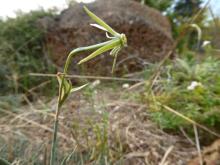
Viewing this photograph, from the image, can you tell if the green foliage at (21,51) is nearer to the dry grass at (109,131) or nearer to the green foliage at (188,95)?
the dry grass at (109,131)

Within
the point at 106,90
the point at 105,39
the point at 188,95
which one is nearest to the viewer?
the point at 188,95

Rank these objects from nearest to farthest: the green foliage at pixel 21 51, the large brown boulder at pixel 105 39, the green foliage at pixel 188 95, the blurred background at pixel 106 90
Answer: the blurred background at pixel 106 90 < the green foliage at pixel 188 95 < the green foliage at pixel 21 51 < the large brown boulder at pixel 105 39

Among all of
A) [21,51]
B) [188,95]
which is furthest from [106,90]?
[21,51]

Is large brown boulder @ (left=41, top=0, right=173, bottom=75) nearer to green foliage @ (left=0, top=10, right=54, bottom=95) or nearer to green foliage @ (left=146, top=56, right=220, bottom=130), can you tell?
green foliage @ (left=0, top=10, right=54, bottom=95)

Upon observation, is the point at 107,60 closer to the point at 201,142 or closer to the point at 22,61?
the point at 22,61

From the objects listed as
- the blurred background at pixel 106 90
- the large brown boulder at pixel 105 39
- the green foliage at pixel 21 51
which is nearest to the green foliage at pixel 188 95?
the blurred background at pixel 106 90

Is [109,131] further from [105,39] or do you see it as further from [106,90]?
[105,39]
